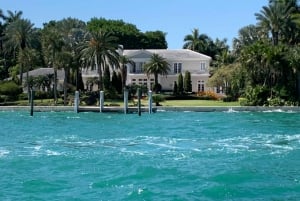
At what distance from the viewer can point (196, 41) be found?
429 ft

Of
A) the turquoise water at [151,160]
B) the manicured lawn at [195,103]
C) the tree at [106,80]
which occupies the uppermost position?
the tree at [106,80]

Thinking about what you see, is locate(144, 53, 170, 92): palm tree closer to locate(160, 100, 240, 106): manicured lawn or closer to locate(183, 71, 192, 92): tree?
locate(183, 71, 192, 92): tree

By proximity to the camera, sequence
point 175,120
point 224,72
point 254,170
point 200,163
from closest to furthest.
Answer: point 254,170
point 200,163
point 175,120
point 224,72

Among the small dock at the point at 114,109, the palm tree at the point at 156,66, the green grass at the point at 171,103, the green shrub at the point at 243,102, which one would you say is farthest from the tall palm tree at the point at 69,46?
the green shrub at the point at 243,102

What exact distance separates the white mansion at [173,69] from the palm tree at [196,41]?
23999 mm

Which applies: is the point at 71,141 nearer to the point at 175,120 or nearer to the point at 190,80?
the point at 175,120

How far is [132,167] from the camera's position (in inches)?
1158

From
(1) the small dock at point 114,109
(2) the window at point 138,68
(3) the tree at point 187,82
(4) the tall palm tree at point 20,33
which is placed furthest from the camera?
(2) the window at point 138,68

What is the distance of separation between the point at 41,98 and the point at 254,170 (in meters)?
65.8

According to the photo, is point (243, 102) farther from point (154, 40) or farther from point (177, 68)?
point (154, 40)

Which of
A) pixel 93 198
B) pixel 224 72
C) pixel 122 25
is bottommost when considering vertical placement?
pixel 93 198

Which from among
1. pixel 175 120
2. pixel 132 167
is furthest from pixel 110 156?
pixel 175 120

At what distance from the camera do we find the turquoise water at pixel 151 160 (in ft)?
77.9

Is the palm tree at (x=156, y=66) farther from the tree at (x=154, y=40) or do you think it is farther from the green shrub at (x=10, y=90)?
the tree at (x=154, y=40)
